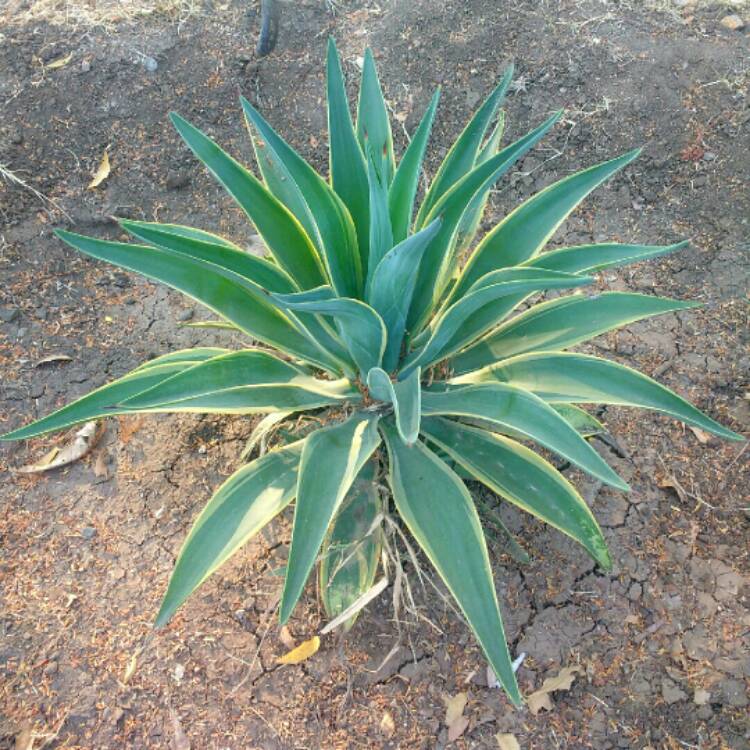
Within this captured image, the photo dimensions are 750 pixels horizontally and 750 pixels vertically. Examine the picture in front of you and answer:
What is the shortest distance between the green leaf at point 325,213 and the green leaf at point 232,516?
422 millimetres

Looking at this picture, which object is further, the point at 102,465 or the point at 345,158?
the point at 102,465

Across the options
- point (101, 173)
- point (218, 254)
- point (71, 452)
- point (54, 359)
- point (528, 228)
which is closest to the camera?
point (218, 254)

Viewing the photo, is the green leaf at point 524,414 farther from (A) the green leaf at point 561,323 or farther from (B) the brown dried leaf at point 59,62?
(B) the brown dried leaf at point 59,62

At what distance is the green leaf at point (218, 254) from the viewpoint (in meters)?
1.35

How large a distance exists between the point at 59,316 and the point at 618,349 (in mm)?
1938

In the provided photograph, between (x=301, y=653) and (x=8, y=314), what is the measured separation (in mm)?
1529

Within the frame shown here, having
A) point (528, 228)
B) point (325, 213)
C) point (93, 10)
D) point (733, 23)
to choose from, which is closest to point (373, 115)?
point (325, 213)

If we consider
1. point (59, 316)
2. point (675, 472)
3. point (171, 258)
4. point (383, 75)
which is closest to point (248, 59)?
point (383, 75)

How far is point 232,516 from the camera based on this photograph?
4.98 feet

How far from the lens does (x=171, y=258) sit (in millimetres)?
1464

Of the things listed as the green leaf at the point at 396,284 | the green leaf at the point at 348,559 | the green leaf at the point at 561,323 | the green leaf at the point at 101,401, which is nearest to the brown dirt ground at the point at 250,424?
the green leaf at the point at 348,559

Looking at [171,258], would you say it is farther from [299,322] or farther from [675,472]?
[675,472]

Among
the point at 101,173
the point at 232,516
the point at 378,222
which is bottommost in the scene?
the point at 232,516

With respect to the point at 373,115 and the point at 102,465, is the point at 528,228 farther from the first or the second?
the point at 102,465
